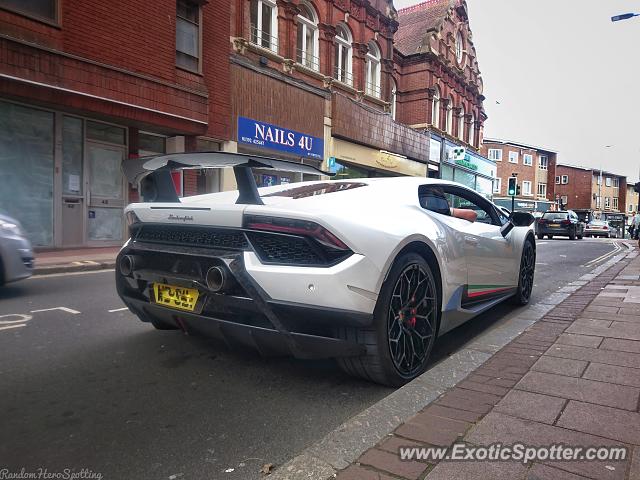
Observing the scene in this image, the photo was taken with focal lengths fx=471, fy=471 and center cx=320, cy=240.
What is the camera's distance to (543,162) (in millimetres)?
61156

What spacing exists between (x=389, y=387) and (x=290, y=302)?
883 mm

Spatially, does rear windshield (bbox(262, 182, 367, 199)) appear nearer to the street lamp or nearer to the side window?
the side window

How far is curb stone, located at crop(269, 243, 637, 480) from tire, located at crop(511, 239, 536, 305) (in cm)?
170

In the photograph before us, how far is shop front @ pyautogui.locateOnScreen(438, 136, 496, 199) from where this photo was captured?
28.5 m

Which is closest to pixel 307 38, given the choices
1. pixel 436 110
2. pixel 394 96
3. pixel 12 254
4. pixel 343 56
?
pixel 343 56

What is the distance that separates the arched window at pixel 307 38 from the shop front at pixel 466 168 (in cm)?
1081

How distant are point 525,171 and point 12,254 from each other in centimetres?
5987

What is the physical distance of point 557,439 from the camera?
6.84ft

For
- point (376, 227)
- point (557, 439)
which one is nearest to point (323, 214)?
point (376, 227)

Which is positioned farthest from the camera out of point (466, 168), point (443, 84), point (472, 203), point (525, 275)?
point (466, 168)

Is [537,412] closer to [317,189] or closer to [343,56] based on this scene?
[317,189]

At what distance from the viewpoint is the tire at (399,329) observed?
2637 millimetres

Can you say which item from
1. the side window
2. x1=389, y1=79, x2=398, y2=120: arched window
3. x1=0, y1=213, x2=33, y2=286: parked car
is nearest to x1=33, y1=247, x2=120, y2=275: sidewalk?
x1=0, y1=213, x2=33, y2=286: parked car

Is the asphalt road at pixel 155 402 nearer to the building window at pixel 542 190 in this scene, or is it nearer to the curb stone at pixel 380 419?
the curb stone at pixel 380 419
